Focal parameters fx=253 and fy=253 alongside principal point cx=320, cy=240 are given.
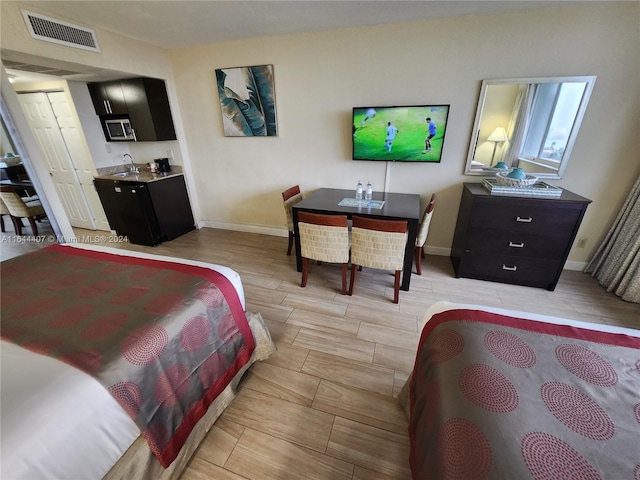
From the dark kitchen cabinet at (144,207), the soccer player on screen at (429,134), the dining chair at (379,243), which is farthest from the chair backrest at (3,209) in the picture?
the soccer player on screen at (429,134)

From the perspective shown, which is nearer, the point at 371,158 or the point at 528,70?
the point at 528,70

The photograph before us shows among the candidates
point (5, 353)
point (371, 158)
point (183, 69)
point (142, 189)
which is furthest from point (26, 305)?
point (183, 69)

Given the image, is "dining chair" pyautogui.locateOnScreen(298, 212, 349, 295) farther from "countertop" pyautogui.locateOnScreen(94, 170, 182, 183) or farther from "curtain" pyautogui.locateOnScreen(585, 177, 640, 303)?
"curtain" pyautogui.locateOnScreen(585, 177, 640, 303)

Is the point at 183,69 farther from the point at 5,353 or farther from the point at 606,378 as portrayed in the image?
the point at 606,378

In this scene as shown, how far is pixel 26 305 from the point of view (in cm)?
112

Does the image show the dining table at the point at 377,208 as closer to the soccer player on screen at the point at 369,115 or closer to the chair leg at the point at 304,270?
the chair leg at the point at 304,270

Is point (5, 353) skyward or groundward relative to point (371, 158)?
groundward

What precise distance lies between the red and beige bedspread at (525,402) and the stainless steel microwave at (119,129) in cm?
443

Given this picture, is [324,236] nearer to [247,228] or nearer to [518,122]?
[247,228]

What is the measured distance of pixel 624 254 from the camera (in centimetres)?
231

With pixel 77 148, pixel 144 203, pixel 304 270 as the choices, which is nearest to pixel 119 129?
pixel 77 148

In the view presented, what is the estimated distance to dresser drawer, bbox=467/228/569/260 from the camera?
228 centimetres

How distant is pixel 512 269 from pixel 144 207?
4.23m

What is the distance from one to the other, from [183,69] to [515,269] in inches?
176
